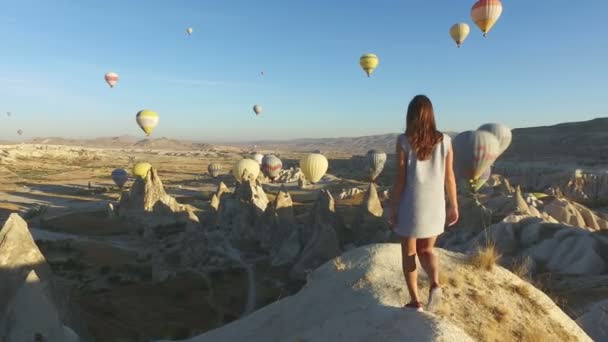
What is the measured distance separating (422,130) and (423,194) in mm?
762

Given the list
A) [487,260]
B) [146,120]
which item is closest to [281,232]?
[487,260]

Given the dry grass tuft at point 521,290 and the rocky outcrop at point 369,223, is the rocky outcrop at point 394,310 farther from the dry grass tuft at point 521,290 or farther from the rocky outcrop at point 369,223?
the rocky outcrop at point 369,223

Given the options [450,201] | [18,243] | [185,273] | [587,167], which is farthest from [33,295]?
[587,167]

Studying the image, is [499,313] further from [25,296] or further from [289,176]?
[289,176]

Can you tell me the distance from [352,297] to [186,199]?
207ft

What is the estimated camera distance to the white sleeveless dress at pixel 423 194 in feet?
15.3

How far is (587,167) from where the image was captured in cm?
8600

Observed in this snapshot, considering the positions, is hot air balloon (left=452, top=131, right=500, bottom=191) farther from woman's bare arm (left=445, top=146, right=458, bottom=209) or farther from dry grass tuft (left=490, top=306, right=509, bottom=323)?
woman's bare arm (left=445, top=146, right=458, bottom=209)

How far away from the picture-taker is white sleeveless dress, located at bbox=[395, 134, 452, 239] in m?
4.66

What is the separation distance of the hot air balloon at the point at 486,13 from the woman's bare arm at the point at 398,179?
132 ft

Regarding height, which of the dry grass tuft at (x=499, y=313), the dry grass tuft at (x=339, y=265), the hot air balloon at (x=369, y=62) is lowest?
the dry grass tuft at (x=499, y=313)

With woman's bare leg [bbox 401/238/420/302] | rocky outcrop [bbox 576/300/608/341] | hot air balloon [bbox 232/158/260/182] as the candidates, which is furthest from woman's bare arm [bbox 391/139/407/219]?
hot air balloon [bbox 232/158/260/182]

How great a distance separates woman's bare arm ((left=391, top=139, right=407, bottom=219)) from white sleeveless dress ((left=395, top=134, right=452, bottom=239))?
0.04 metres

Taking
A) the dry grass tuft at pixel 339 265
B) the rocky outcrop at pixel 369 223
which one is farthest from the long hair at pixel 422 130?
the rocky outcrop at pixel 369 223
